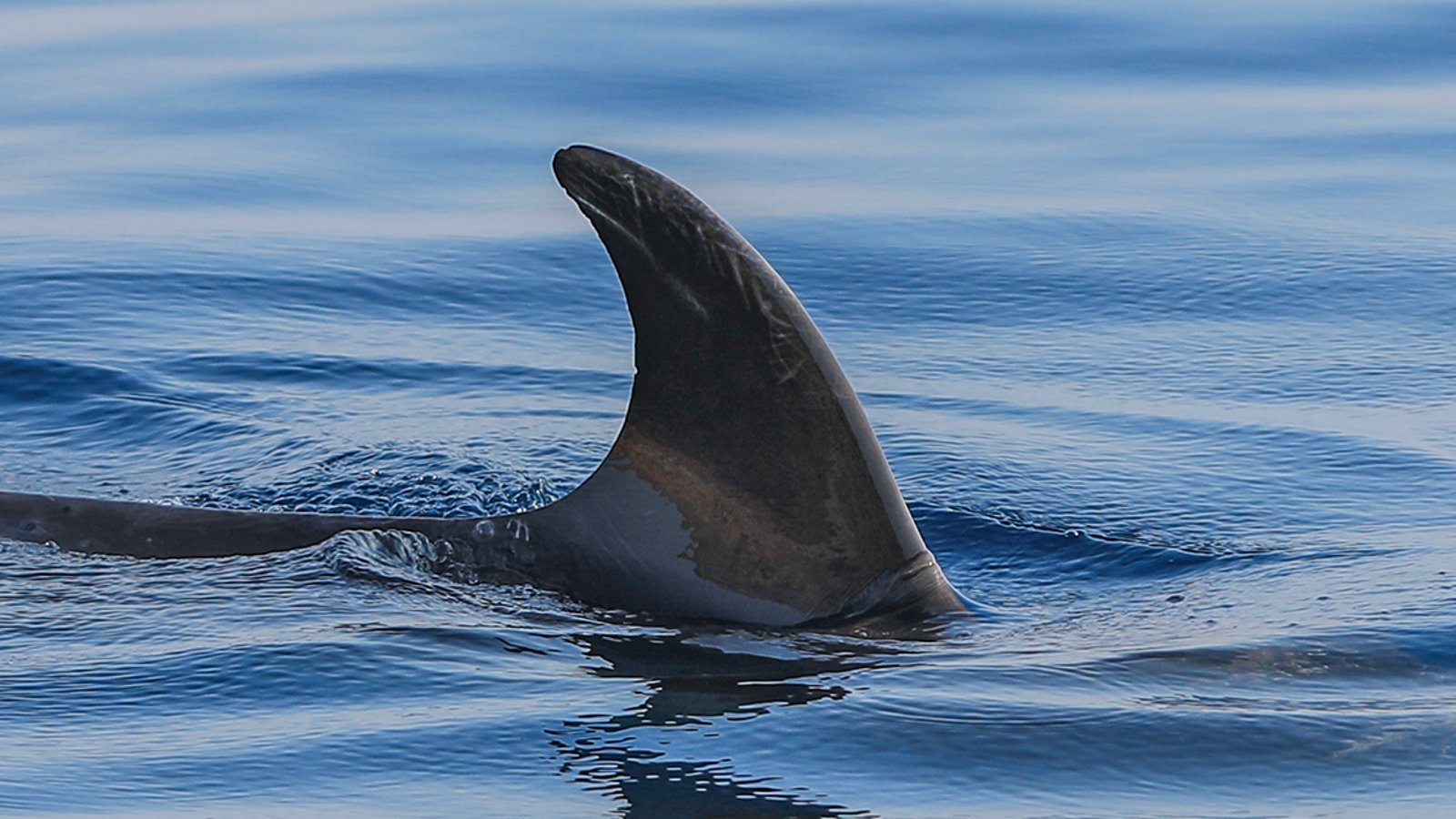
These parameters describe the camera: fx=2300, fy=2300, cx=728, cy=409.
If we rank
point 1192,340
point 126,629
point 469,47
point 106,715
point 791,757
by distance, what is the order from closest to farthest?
point 791,757, point 106,715, point 126,629, point 1192,340, point 469,47

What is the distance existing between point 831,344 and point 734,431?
454 cm

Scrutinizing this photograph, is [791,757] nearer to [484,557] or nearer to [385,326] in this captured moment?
[484,557]

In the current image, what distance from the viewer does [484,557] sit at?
4898mm

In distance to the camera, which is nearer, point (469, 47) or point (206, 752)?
point (206, 752)

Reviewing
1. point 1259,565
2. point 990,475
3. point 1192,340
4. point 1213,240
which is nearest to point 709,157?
point 1213,240

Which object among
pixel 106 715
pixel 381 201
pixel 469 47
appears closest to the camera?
pixel 106 715

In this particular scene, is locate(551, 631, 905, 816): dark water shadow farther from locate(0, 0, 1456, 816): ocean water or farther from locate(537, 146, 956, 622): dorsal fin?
locate(537, 146, 956, 622): dorsal fin

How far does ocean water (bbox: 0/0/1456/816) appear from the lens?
13.1 feet

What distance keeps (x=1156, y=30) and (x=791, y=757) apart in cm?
1302

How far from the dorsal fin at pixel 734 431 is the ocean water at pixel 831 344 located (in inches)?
5.8

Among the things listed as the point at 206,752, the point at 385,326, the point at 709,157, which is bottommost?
the point at 206,752

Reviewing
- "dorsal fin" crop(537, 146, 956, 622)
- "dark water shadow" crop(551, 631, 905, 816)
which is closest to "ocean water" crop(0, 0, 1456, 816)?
"dark water shadow" crop(551, 631, 905, 816)

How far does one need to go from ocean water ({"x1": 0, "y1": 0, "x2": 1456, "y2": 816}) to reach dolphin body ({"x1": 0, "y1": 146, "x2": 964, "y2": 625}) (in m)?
0.11

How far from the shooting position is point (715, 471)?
4621 mm
